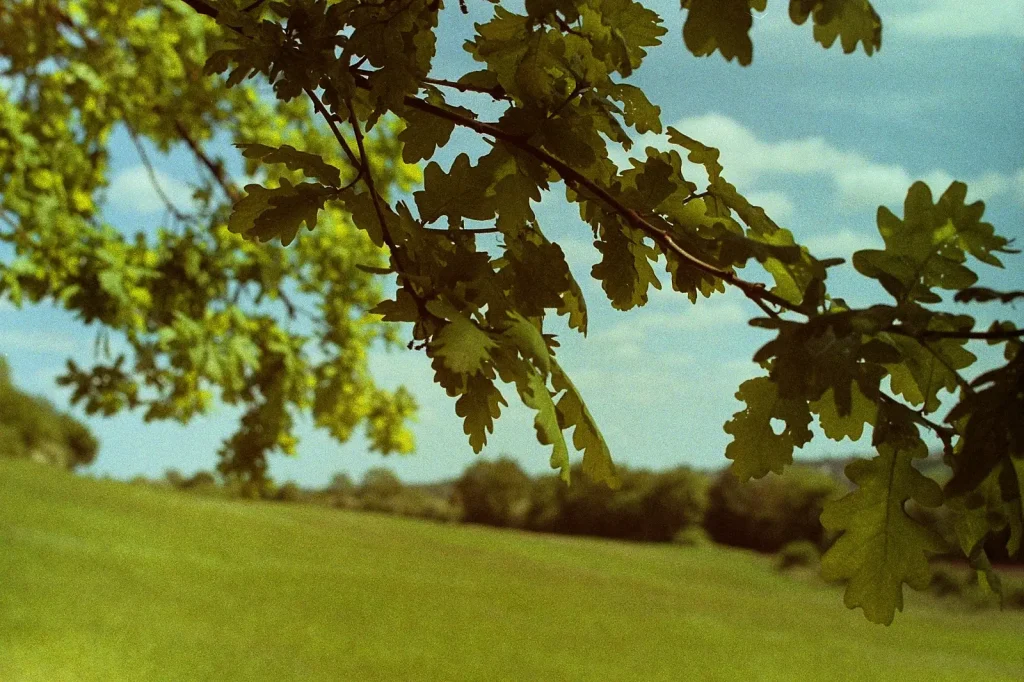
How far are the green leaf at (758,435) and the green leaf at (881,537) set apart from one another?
→ 0.43ft

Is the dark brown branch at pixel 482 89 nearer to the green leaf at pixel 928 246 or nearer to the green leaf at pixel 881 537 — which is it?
the green leaf at pixel 928 246

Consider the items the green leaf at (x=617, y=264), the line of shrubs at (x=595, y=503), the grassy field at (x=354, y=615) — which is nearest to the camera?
the green leaf at (x=617, y=264)

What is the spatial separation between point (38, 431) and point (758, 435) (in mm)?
54669

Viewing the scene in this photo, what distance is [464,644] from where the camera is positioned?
14.5m

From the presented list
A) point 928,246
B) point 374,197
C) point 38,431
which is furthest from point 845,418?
point 38,431

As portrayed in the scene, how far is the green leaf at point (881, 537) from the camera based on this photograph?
5.38 feet

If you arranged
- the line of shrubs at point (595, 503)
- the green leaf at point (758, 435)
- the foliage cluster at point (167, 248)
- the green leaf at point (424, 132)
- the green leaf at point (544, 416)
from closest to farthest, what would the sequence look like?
the green leaf at point (544, 416), the green leaf at point (758, 435), the green leaf at point (424, 132), the foliage cluster at point (167, 248), the line of shrubs at point (595, 503)

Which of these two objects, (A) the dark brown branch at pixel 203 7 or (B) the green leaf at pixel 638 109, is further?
(A) the dark brown branch at pixel 203 7

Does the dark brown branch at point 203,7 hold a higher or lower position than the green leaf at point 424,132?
higher

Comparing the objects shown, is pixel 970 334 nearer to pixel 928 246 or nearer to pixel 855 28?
pixel 928 246

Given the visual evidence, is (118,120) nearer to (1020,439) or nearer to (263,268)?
(263,268)

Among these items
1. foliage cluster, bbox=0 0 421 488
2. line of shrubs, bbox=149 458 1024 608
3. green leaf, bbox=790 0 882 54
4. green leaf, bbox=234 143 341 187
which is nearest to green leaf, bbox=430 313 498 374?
green leaf, bbox=234 143 341 187

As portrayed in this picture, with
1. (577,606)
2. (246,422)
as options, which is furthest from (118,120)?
(577,606)

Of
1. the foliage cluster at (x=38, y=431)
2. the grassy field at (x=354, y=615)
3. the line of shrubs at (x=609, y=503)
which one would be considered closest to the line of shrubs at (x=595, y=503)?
the line of shrubs at (x=609, y=503)
